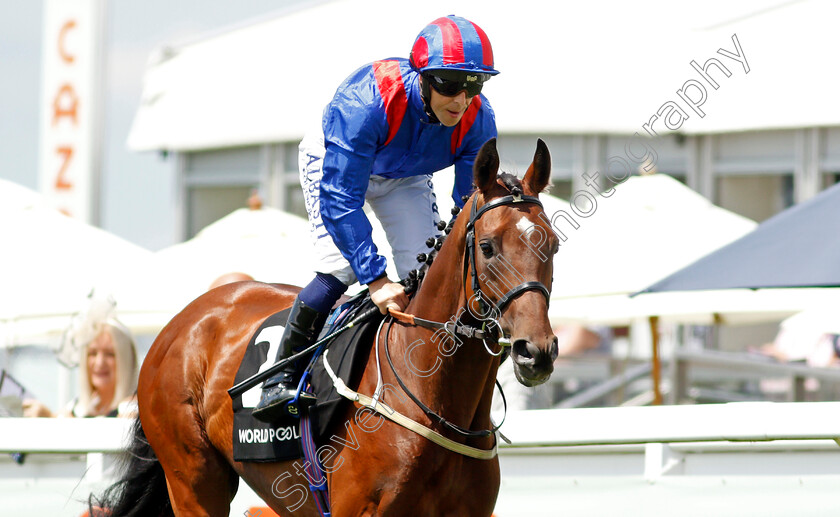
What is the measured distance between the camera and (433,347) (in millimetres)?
3162

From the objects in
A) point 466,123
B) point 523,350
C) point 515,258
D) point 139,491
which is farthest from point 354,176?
point 139,491

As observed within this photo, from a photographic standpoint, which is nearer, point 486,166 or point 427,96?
point 486,166

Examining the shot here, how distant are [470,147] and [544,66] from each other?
9.61m

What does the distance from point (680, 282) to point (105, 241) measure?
14.2 ft

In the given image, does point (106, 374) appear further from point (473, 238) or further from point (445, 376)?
point (473, 238)

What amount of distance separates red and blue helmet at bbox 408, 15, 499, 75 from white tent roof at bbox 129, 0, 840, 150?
295 inches

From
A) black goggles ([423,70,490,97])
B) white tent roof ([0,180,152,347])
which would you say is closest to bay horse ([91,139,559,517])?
black goggles ([423,70,490,97])

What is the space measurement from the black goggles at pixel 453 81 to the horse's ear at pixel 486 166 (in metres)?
0.30

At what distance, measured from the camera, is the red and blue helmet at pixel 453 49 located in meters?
3.19

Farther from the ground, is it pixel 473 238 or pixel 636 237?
pixel 636 237

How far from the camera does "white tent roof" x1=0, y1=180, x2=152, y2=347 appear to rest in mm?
7414

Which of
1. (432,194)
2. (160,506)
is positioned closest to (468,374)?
(432,194)

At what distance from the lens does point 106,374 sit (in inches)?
238

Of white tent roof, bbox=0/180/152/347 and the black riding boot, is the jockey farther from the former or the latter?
white tent roof, bbox=0/180/152/347
